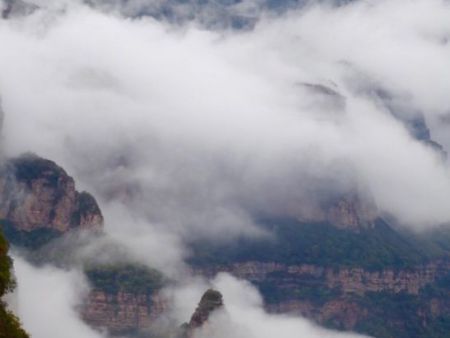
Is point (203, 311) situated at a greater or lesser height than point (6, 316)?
greater

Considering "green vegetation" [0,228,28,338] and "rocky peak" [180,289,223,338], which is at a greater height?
"rocky peak" [180,289,223,338]

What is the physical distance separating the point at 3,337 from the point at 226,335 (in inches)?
5104

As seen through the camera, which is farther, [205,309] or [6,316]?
[205,309]

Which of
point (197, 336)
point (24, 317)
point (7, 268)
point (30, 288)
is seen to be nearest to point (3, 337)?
point (7, 268)

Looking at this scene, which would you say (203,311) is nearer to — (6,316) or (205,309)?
(205,309)

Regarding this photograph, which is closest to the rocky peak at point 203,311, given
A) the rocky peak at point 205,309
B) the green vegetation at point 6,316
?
the rocky peak at point 205,309

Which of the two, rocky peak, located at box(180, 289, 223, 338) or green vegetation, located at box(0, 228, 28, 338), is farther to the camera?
rocky peak, located at box(180, 289, 223, 338)

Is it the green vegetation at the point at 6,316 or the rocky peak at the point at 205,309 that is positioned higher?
the rocky peak at the point at 205,309

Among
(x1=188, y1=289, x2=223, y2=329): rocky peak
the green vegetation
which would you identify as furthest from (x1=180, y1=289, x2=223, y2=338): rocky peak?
the green vegetation

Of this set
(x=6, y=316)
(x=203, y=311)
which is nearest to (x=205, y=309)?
(x=203, y=311)

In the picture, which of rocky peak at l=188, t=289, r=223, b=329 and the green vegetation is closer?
the green vegetation

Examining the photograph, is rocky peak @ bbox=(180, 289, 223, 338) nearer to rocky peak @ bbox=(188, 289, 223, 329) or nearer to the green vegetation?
rocky peak @ bbox=(188, 289, 223, 329)

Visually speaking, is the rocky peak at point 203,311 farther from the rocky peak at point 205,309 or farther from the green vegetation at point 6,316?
the green vegetation at point 6,316

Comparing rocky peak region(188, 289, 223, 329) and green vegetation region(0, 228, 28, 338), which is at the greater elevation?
rocky peak region(188, 289, 223, 329)
